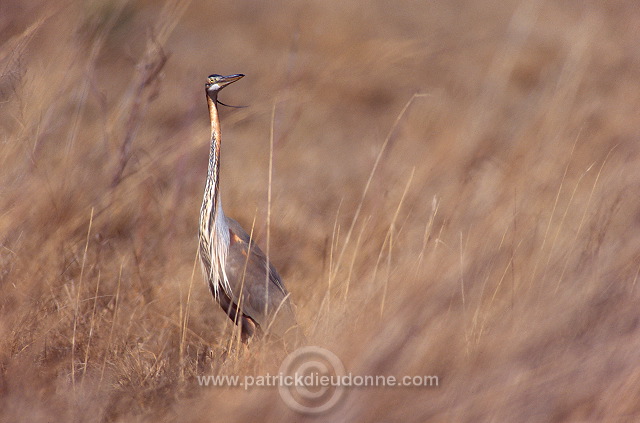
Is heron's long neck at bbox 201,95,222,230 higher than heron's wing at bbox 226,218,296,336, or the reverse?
heron's long neck at bbox 201,95,222,230

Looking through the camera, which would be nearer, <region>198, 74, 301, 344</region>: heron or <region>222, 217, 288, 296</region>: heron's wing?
<region>198, 74, 301, 344</region>: heron

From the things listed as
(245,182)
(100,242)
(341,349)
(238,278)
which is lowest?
(245,182)

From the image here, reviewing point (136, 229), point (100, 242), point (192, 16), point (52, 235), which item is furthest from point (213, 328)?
point (192, 16)

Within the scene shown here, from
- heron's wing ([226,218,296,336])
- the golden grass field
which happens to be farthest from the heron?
the golden grass field

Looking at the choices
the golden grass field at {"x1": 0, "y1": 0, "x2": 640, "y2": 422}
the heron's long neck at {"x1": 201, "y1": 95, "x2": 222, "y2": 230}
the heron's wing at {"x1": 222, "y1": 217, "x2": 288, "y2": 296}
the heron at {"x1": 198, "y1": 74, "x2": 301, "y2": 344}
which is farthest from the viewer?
the heron's wing at {"x1": 222, "y1": 217, "x2": 288, "y2": 296}

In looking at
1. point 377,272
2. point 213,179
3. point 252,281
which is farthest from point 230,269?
point 377,272

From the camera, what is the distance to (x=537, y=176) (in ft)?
5.30

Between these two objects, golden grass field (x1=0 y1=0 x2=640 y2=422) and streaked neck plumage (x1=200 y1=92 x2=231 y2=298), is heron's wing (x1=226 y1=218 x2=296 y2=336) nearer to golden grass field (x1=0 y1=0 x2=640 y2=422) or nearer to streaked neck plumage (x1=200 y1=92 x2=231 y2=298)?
streaked neck plumage (x1=200 y1=92 x2=231 y2=298)

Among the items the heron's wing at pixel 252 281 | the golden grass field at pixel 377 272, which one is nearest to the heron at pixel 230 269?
the heron's wing at pixel 252 281

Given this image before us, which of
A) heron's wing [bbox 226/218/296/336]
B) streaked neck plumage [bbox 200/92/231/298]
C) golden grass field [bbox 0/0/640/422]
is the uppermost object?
golden grass field [bbox 0/0/640/422]

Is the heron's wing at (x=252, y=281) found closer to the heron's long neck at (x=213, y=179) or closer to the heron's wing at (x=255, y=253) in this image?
the heron's wing at (x=255, y=253)

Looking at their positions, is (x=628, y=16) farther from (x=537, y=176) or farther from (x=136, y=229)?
(x=136, y=229)

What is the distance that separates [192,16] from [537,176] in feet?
16.0

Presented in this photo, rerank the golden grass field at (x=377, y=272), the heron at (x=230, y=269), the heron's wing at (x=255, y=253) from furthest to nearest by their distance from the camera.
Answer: the heron's wing at (x=255, y=253), the heron at (x=230, y=269), the golden grass field at (x=377, y=272)
